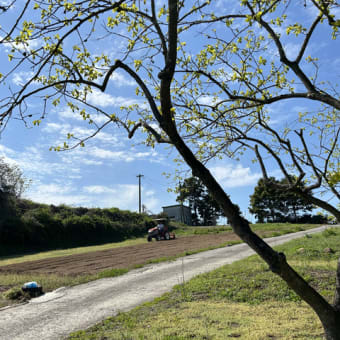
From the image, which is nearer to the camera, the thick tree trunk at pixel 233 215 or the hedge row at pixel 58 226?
the thick tree trunk at pixel 233 215

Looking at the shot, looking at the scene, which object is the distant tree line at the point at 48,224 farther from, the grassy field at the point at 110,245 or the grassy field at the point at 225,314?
the grassy field at the point at 225,314

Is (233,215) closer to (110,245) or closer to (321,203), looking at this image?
(321,203)

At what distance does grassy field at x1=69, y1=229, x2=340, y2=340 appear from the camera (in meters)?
4.65

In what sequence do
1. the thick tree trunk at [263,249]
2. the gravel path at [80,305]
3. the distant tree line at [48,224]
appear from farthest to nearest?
the distant tree line at [48,224] < the gravel path at [80,305] < the thick tree trunk at [263,249]

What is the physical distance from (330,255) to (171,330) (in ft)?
27.8

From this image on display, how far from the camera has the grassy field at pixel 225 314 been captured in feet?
15.3

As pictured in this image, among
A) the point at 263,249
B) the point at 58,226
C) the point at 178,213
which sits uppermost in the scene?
the point at 178,213

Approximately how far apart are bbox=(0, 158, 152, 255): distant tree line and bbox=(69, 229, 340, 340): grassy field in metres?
21.2

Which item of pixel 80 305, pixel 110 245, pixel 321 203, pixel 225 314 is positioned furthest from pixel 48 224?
pixel 321 203

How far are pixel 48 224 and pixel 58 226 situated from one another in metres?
0.96

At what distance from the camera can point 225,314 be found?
219 inches

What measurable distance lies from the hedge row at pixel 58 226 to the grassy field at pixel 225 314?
2240cm

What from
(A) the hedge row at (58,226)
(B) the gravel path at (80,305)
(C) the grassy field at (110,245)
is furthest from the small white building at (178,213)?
(B) the gravel path at (80,305)

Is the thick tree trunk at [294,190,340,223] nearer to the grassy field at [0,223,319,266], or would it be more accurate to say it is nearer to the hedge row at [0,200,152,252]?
the grassy field at [0,223,319,266]
